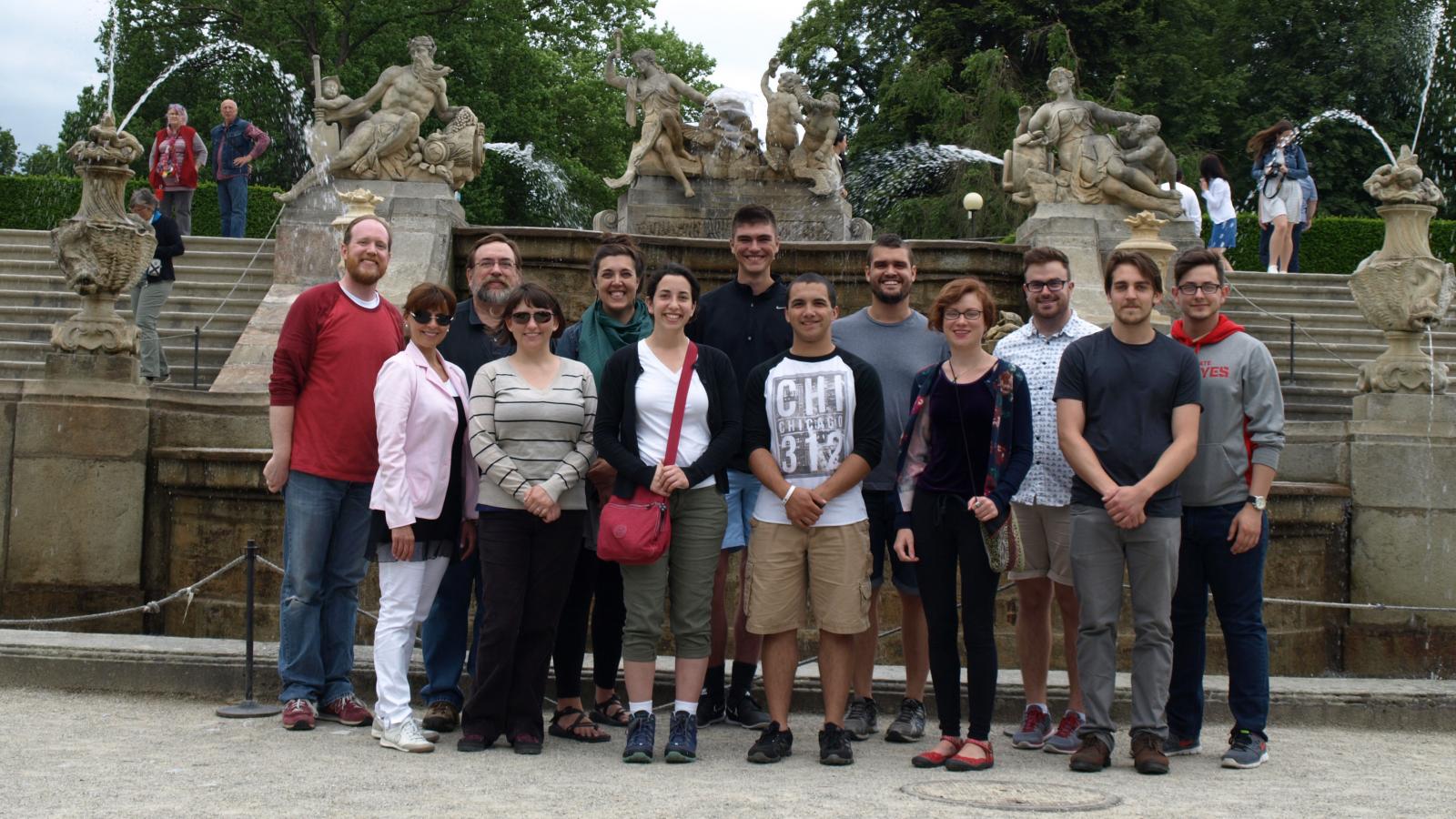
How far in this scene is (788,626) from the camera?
237 inches

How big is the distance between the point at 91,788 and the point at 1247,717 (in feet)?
13.4

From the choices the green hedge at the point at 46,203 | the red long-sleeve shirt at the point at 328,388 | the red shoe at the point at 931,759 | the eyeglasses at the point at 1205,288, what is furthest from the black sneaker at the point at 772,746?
the green hedge at the point at 46,203

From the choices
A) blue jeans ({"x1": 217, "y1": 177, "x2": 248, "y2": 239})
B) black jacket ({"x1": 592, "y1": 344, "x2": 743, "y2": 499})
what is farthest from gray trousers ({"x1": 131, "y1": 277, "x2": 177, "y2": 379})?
black jacket ({"x1": 592, "y1": 344, "x2": 743, "y2": 499})

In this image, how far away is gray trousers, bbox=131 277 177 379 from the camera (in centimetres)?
1291

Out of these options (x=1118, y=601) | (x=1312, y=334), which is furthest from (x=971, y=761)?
(x=1312, y=334)

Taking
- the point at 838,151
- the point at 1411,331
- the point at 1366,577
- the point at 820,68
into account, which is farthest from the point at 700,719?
the point at 820,68

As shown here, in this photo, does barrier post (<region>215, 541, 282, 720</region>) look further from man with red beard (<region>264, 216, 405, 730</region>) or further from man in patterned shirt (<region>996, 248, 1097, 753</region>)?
man in patterned shirt (<region>996, 248, 1097, 753</region>)

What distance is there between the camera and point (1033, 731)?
6410 mm

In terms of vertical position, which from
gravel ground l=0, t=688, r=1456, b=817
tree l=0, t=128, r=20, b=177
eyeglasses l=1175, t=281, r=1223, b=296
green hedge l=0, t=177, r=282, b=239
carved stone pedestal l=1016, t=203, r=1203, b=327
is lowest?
gravel ground l=0, t=688, r=1456, b=817

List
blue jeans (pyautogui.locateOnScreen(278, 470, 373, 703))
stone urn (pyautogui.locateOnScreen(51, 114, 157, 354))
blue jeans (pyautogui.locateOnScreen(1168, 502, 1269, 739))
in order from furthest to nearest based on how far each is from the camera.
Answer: stone urn (pyautogui.locateOnScreen(51, 114, 157, 354)), blue jeans (pyautogui.locateOnScreen(278, 470, 373, 703)), blue jeans (pyautogui.locateOnScreen(1168, 502, 1269, 739))

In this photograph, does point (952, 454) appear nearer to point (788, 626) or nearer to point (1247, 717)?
point (788, 626)

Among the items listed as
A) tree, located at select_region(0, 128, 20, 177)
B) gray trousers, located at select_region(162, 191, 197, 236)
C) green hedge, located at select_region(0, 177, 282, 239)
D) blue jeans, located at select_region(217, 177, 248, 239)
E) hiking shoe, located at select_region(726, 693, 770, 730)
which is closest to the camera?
hiking shoe, located at select_region(726, 693, 770, 730)

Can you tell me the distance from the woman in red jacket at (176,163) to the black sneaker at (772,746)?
13227 millimetres

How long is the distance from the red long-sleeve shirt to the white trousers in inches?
20.0
